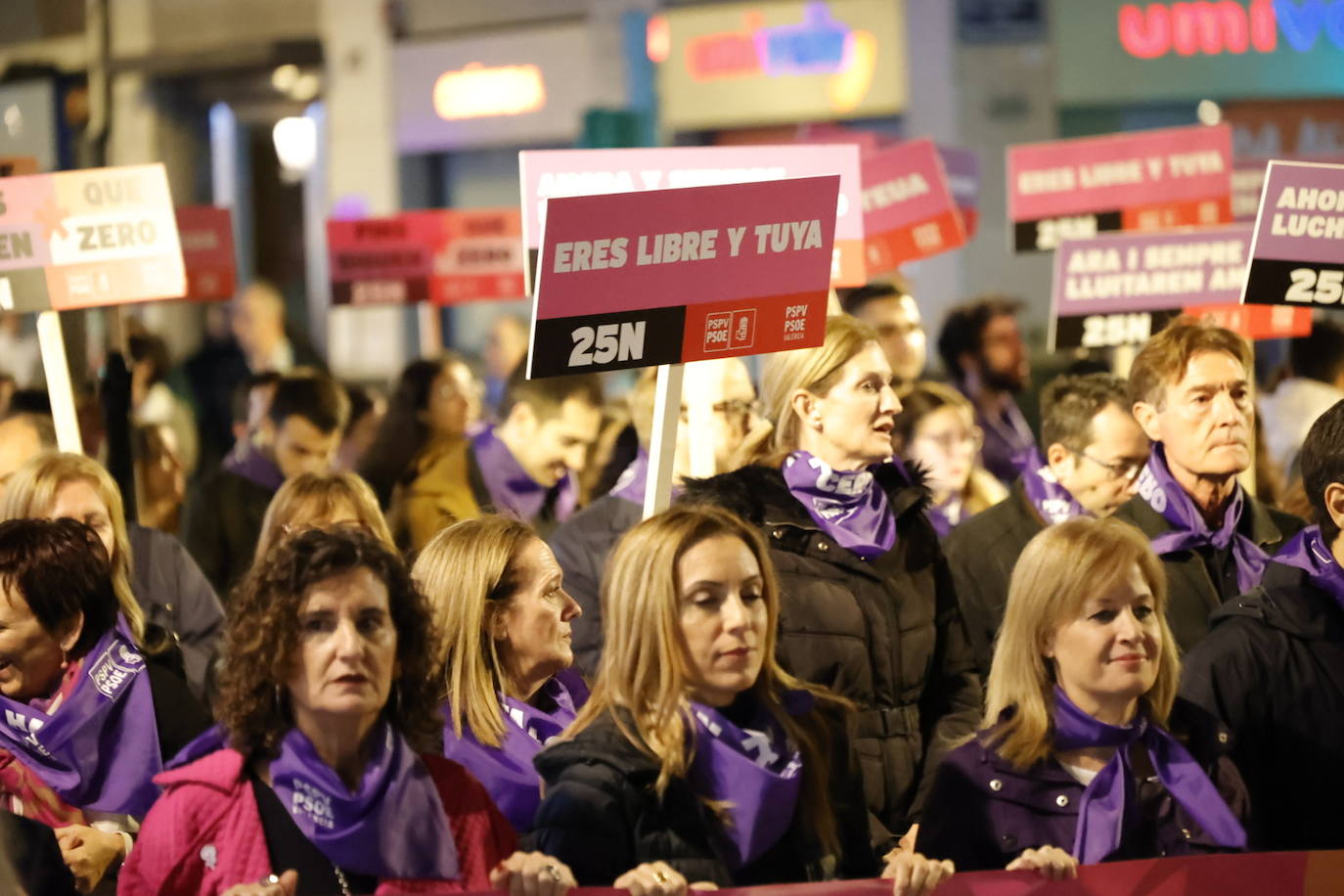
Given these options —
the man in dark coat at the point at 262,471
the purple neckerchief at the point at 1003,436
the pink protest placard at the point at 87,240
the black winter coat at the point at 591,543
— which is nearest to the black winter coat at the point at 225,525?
the man in dark coat at the point at 262,471

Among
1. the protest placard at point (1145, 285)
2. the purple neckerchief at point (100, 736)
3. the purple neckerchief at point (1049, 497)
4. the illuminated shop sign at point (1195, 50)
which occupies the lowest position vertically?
the purple neckerchief at point (100, 736)

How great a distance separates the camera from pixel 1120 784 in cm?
385

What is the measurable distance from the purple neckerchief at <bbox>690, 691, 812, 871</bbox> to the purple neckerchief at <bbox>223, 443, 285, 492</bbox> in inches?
Result: 178

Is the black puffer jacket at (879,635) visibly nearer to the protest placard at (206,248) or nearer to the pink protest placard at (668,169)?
the pink protest placard at (668,169)

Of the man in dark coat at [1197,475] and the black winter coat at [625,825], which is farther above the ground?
the man in dark coat at [1197,475]

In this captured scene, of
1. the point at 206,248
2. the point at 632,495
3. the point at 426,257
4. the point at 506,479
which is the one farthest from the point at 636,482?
the point at 426,257

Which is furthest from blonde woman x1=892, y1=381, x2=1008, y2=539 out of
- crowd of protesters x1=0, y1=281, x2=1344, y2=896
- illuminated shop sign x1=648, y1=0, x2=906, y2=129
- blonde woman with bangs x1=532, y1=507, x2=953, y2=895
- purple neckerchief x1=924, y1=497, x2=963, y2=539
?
illuminated shop sign x1=648, y1=0, x2=906, y2=129

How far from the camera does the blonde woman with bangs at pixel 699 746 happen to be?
3.52 metres

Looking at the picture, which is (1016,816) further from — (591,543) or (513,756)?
(591,543)

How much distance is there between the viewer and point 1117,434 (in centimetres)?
624

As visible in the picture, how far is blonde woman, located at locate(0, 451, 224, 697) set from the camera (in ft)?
16.7

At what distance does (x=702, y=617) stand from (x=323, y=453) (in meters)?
4.50

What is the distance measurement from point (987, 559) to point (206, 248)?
4.75 metres

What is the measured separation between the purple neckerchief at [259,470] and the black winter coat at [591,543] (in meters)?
2.03
